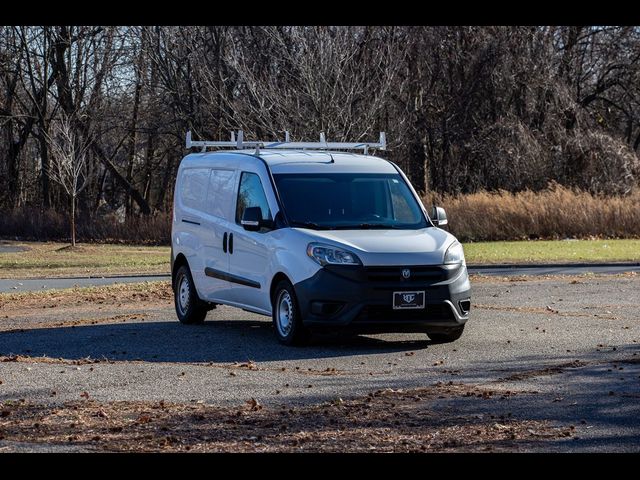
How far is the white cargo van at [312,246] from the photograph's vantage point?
Answer: 13.0 meters

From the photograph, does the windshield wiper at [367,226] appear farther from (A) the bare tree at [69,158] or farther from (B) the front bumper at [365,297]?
(A) the bare tree at [69,158]

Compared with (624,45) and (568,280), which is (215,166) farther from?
(624,45)

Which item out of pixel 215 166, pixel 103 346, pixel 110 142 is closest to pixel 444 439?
pixel 103 346

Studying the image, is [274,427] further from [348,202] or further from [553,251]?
[553,251]

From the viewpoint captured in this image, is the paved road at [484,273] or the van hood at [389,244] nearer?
the van hood at [389,244]

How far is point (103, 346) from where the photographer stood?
13641mm

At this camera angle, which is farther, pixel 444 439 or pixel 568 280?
pixel 568 280

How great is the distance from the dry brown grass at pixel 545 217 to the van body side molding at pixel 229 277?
25.8 meters

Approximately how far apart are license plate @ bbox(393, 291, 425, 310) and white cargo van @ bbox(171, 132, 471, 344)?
1 cm

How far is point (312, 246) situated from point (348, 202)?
4.43 feet

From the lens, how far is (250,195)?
14609mm

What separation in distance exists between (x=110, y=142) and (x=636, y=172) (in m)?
27.5

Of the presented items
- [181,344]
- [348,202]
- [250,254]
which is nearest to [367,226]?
[348,202]

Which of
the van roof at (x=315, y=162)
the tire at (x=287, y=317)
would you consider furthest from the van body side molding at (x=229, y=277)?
the van roof at (x=315, y=162)
